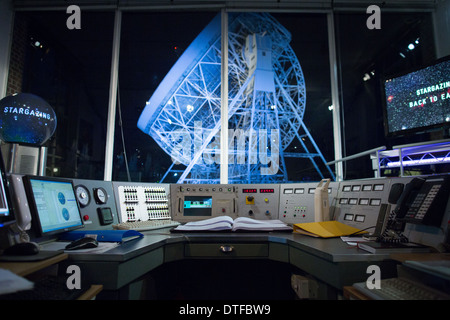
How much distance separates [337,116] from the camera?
10.1 ft

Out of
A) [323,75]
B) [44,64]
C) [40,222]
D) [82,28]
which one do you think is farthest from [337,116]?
[44,64]

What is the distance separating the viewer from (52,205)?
110 cm

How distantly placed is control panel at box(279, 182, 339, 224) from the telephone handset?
555mm

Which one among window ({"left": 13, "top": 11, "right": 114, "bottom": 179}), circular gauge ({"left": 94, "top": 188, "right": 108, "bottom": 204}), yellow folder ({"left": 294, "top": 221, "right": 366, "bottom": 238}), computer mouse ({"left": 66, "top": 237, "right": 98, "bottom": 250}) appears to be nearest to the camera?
computer mouse ({"left": 66, "top": 237, "right": 98, "bottom": 250})

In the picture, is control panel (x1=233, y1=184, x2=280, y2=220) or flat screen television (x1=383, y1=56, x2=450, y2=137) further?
control panel (x1=233, y1=184, x2=280, y2=220)

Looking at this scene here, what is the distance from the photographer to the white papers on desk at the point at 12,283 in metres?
0.53

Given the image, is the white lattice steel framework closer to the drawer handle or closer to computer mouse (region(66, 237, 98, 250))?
the drawer handle

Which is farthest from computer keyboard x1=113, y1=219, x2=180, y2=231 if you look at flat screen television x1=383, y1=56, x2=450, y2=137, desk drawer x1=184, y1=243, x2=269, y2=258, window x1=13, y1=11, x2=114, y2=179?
window x1=13, y1=11, x2=114, y2=179

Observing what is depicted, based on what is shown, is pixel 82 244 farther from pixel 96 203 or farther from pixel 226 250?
pixel 226 250

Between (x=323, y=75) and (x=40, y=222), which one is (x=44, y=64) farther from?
(x=323, y=75)

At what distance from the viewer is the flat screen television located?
136 cm

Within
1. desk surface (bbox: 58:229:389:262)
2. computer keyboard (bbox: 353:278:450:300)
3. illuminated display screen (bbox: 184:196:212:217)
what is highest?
illuminated display screen (bbox: 184:196:212:217)

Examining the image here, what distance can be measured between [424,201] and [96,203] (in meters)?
1.63

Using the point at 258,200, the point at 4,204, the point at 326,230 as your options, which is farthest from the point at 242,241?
the point at 4,204
